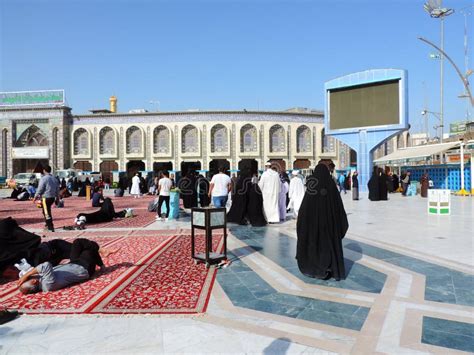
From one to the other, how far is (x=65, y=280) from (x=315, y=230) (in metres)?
2.49

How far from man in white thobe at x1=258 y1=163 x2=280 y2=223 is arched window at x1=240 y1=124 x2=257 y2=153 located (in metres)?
26.5

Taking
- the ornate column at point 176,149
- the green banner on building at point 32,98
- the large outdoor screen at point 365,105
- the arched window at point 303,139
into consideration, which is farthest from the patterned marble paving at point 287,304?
the green banner on building at point 32,98

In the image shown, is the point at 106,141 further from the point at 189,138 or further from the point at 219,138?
the point at 219,138

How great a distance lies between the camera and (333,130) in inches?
826

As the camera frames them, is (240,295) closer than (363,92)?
Yes

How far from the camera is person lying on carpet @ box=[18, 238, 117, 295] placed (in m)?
3.61

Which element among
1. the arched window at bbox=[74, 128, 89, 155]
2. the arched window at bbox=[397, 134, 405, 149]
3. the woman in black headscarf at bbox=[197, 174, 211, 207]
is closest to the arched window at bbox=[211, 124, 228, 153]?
the arched window at bbox=[74, 128, 89, 155]

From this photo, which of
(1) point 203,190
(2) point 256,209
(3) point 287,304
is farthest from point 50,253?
(1) point 203,190

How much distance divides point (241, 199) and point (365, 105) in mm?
14018

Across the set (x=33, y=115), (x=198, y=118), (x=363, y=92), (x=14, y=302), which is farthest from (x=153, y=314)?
(x=33, y=115)

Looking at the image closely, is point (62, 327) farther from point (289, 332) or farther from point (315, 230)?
point (315, 230)

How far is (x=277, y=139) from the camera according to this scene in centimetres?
3516

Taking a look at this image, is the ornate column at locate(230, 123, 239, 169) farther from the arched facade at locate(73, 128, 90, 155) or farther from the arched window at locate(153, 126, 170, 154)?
the arched facade at locate(73, 128, 90, 155)

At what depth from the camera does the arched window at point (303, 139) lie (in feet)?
117
